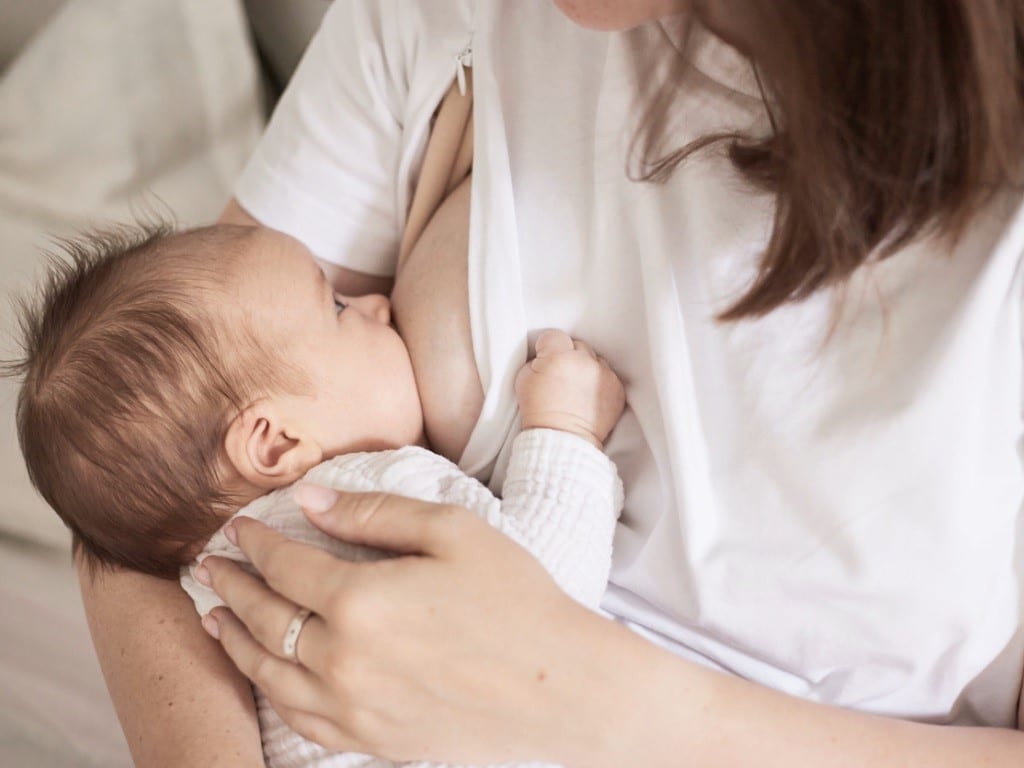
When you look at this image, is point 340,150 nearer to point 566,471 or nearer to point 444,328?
point 444,328

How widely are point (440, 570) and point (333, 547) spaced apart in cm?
16

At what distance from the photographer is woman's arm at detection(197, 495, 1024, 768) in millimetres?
680

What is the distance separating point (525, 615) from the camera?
0.68 meters

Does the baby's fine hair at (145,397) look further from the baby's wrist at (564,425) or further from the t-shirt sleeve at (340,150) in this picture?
the baby's wrist at (564,425)

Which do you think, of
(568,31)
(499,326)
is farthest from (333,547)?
(568,31)

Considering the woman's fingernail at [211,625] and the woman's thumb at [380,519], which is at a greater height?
the woman's thumb at [380,519]

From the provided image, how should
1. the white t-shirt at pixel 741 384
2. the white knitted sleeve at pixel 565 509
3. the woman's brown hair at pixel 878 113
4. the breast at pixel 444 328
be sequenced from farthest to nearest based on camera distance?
the breast at pixel 444 328, the white knitted sleeve at pixel 565 509, the white t-shirt at pixel 741 384, the woman's brown hair at pixel 878 113

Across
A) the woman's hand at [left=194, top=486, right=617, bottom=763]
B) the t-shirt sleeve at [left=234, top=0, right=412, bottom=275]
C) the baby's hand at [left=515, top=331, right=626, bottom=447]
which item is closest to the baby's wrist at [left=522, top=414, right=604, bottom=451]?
the baby's hand at [left=515, top=331, right=626, bottom=447]

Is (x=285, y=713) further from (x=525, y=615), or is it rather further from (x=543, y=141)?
(x=543, y=141)

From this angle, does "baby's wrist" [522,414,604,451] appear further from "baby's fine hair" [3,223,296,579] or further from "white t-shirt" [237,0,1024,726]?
"baby's fine hair" [3,223,296,579]

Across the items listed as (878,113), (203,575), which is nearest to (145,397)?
(203,575)

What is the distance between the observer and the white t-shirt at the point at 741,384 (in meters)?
0.68

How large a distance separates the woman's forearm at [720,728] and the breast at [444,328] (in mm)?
288

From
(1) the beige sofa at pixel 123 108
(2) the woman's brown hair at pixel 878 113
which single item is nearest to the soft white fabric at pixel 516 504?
(2) the woman's brown hair at pixel 878 113
